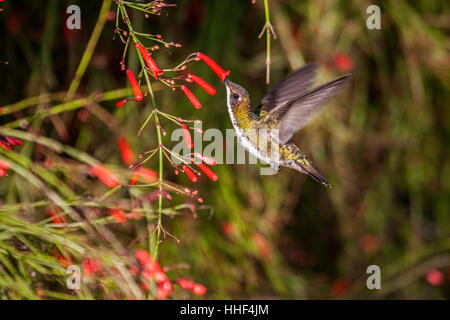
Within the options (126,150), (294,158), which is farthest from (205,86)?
(126,150)

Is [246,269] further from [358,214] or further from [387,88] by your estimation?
[387,88]

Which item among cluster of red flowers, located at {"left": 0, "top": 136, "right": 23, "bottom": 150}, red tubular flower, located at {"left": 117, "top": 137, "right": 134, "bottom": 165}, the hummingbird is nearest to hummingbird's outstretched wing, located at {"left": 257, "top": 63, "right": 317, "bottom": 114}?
the hummingbird

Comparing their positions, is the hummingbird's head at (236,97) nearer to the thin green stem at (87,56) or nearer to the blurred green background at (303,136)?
the thin green stem at (87,56)

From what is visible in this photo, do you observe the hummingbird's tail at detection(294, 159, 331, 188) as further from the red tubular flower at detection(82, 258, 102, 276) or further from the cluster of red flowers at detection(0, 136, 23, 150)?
the cluster of red flowers at detection(0, 136, 23, 150)

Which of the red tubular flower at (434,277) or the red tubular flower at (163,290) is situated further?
the red tubular flower at (434,277)

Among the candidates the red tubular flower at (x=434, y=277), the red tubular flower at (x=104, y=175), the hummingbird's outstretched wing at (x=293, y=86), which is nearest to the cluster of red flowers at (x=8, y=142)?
the red tubular flower at (x=104, y=175)

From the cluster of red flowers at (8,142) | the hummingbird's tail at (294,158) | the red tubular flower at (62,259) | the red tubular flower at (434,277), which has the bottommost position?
the red tubular flower at (434,277)
